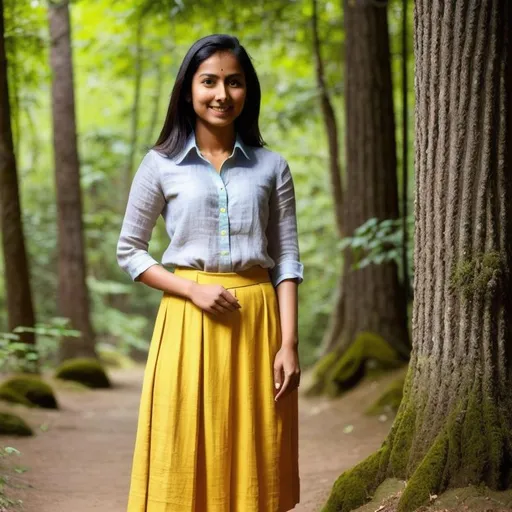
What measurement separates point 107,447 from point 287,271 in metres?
4.73

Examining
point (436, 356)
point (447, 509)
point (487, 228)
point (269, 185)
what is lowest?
point (447, 509)

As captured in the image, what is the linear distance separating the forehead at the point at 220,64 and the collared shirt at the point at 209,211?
269 millimetres

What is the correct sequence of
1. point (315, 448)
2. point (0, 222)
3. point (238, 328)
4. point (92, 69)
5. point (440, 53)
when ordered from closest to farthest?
point (238, 328) < point (440, 53) < point (315, 448) < point (0, 222) < point (92, 69)

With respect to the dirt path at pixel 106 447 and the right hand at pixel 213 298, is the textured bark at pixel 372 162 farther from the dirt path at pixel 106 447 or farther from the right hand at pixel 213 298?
the right hand at pixel 213 298

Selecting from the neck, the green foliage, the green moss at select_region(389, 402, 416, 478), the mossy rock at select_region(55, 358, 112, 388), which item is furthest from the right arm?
the mossy rock at select_region(55, 358, 112, 388)

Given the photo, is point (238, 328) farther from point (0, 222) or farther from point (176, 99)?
point (0, 222)

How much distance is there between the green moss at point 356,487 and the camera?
413cm

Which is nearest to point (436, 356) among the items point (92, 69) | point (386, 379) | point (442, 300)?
point (442, 300)

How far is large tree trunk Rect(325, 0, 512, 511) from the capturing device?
3.82 meters

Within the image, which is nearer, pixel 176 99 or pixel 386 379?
pixel 176 99

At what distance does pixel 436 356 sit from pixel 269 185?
1.27 metres

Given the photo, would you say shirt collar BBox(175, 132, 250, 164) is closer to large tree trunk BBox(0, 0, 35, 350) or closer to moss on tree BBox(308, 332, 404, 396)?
large tree trunk BBox(0, 0, 35, 350)

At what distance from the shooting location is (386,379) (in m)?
9.68

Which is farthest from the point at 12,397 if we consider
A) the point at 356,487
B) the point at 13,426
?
the point at 356,487
